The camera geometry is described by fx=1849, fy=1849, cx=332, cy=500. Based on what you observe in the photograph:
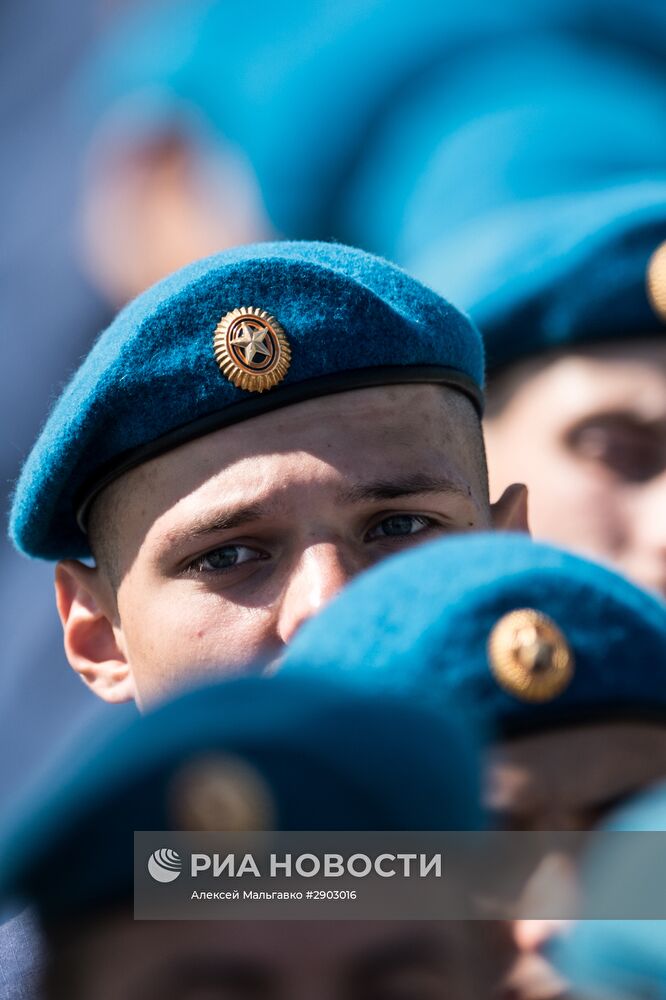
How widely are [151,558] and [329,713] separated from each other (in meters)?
0.98

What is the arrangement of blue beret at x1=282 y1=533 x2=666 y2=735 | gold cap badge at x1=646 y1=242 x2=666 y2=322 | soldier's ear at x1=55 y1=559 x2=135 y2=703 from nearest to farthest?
blue beret at x1=282 y1=533 x2=666 y2=735
soldier's ear at x1=55 y1=559 x2=135 y2=703
gold cap badge at x1=646 y1=242 x2=666 y2=322

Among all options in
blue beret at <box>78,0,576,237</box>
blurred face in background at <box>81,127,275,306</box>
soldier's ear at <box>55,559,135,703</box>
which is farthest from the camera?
blurred face in background at <box>81,127,275,306</box>

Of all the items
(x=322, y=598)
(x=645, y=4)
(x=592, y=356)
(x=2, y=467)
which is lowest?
(x=322, y=598)

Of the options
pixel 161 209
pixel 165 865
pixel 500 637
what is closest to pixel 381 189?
pixel 161 209

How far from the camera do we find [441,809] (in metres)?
1.47

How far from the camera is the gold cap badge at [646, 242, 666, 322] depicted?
10.5ft

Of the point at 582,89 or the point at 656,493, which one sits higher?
the point at 582,89

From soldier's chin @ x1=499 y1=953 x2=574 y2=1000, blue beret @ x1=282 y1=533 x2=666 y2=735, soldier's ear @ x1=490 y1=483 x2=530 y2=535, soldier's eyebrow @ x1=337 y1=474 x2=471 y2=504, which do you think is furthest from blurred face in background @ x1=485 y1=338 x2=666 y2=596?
soldier's chin @ x1=499 y1=953 x2=574 y2=1000

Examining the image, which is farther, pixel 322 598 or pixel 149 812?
pixel 322 598

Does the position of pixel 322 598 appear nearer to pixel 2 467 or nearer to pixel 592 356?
pixel 592 356

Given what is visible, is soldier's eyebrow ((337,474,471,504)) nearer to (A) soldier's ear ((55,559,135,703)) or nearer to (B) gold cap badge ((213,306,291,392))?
(B) gold cap badge ((213,306,291,392))

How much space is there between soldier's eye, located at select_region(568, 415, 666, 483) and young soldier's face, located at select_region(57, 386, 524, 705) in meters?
0.80

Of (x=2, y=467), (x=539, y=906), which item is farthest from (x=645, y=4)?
(x=539, y=906)

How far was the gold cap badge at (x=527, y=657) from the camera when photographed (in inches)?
63.7
